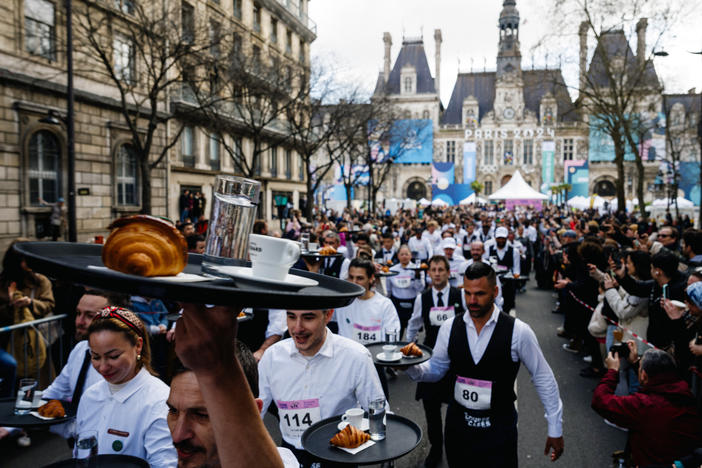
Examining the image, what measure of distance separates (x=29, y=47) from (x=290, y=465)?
64.3 feet

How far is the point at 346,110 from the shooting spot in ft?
83.3

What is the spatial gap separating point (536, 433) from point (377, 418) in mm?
3609

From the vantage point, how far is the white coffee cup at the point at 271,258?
1.16 metres

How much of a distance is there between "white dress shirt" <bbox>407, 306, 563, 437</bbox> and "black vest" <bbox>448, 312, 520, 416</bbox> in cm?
4

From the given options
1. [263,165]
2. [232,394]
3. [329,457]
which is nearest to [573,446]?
[329,457]

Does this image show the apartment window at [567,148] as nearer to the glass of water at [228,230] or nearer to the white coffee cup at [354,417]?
the white coffee cup at [354,417]

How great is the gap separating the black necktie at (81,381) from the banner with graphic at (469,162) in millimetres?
76354

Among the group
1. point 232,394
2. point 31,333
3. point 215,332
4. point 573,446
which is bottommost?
point 573,446

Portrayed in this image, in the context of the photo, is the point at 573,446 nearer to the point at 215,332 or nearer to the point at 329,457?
the point at 329,457

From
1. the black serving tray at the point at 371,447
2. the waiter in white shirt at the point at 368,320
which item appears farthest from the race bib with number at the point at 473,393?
the waiter in white shirt at the point at 368,320

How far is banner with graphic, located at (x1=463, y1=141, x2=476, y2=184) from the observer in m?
77.1

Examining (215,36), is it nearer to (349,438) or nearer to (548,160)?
(349,438)

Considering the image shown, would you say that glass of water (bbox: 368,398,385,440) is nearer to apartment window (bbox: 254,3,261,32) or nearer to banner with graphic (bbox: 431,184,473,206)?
apartment window (bbox: 254,3,261,32)

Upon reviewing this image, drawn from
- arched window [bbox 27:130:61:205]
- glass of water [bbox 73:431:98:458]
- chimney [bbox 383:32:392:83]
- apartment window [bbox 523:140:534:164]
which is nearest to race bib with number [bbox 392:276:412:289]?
glass of water [bbox 73:431:98:458]
